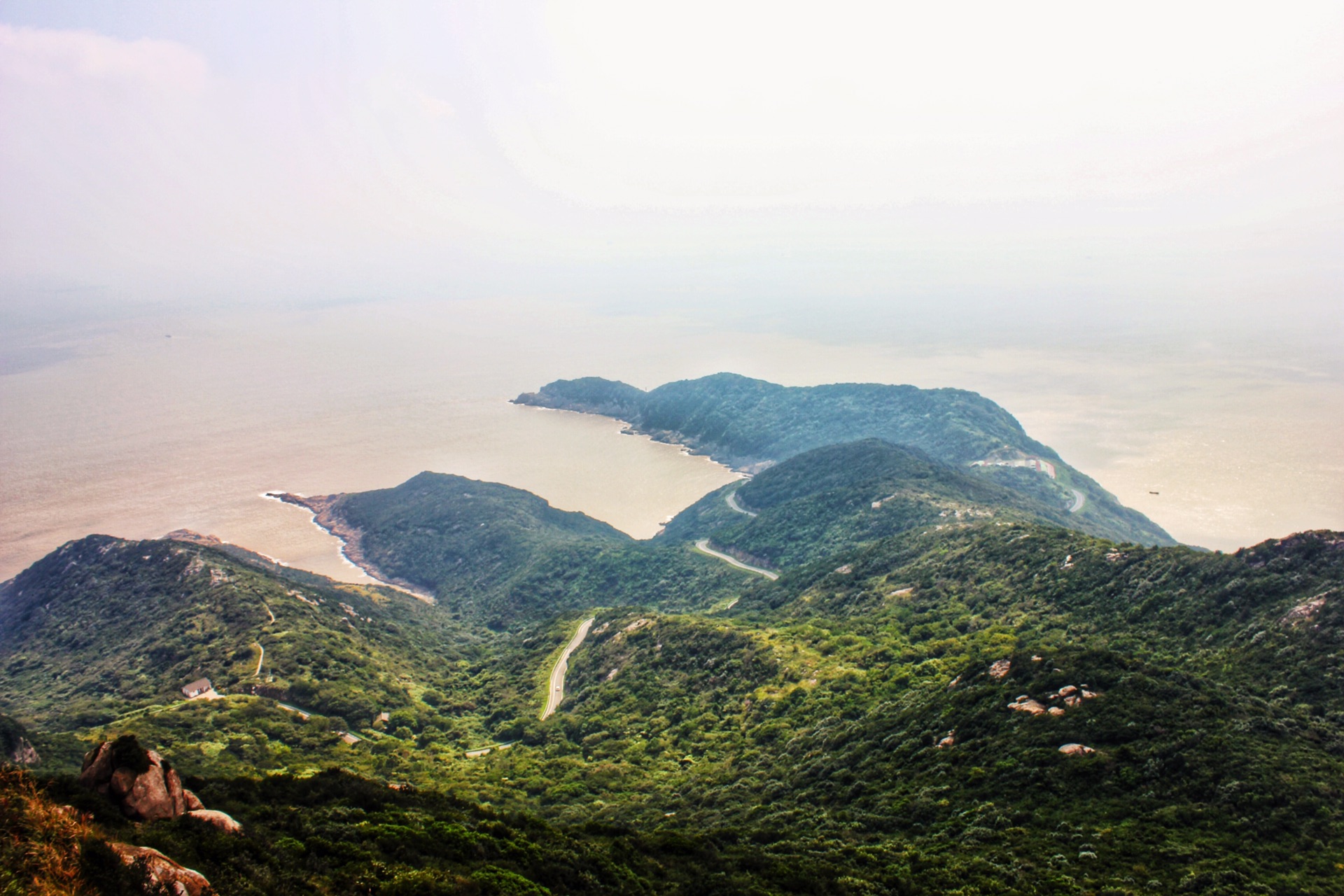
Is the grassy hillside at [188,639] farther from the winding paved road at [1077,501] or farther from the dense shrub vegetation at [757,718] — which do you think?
the winding paved road at [1077,501]

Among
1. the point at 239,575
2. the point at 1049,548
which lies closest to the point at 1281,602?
the point at 1049,548

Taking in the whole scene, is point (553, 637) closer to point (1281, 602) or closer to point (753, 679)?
point (753, 679)

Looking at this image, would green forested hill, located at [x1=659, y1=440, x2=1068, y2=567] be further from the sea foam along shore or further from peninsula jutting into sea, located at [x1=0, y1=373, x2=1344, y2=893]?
the sea foam along shore

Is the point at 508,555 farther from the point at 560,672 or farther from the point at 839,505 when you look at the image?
the point at 839,505

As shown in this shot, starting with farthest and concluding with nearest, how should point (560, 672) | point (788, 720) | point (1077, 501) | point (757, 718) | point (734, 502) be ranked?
point (734, 502)
point (1077, 501)
point (560, 672)
point (757, 718)
point (788, 720)

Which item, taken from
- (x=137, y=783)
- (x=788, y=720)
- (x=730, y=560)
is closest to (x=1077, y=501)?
(x=730, y=560)

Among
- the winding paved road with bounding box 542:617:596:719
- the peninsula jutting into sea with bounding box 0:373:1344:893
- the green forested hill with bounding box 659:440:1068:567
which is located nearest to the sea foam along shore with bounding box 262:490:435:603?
the peninsula jutting into sea with bounding box 0:373:1344:893

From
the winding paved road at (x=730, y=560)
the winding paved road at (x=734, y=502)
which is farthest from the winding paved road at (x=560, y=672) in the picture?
the winding paved road at (x=734, y=502)
